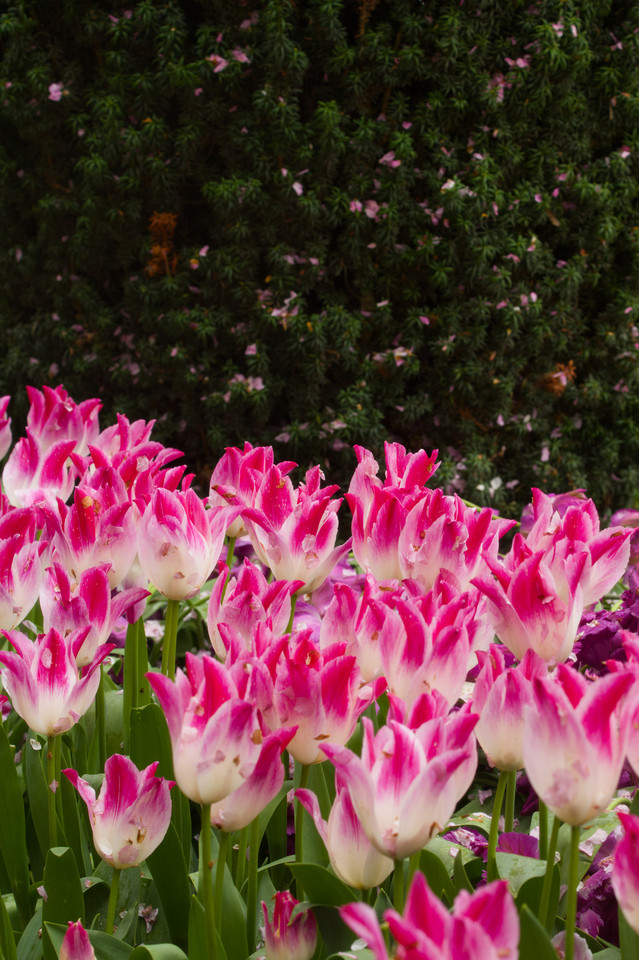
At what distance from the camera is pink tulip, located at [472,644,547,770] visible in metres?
0.70

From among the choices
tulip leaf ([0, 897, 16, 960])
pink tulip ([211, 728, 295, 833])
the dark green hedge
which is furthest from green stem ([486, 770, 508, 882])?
the dark green hedge

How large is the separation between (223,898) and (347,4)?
→ 160 inches

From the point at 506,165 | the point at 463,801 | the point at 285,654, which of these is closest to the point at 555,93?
the point at 506,165

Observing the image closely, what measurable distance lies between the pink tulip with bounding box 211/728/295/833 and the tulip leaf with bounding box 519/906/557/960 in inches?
7.7

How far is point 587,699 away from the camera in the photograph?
0.56 metres

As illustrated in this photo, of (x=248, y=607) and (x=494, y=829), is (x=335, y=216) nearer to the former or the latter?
(x=248, y=607)

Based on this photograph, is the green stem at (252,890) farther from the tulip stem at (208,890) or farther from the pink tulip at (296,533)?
the pink tulip at (296,533)

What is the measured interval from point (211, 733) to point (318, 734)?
13cm

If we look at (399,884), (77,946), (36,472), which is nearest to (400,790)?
(399,884)

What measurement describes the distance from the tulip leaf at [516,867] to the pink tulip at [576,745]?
0.33 metres

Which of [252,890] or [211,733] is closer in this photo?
[211,733]

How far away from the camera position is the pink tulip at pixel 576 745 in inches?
21.8

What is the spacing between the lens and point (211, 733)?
0.60 m

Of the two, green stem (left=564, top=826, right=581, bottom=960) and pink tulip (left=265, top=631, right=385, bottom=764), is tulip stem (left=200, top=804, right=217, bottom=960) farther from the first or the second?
green stem (left=564, top=826, right=581, bottom=960)
